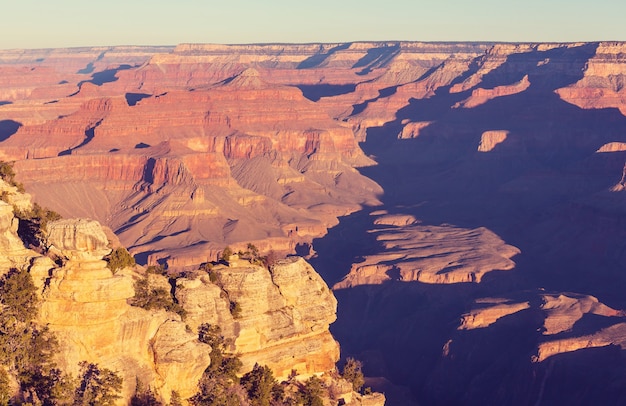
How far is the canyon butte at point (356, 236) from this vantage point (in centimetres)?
3825

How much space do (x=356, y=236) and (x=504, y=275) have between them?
95.5 ft

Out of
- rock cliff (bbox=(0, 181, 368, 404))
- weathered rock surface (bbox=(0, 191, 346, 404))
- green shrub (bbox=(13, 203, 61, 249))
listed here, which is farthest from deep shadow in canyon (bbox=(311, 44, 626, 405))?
green shrub (bbox=(13, 203, 61, 249))

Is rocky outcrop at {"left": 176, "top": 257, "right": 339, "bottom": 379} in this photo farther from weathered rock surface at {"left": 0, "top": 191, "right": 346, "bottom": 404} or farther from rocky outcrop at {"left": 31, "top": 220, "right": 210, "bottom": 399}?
rocky outcrop at {"left": 31, "top": 220, "right": 210, "bottom": 399}

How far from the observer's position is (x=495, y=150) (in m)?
197

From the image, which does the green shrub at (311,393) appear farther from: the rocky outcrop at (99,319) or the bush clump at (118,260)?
the bush clump at (118,260)

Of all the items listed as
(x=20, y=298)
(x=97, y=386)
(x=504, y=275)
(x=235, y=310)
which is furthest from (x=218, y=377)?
(x=504, y=275)

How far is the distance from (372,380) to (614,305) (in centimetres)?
3390

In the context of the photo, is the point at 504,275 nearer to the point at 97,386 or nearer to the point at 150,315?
the point at 150,315

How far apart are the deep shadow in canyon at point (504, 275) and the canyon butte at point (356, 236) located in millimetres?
274

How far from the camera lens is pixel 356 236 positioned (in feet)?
457

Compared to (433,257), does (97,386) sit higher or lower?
higher

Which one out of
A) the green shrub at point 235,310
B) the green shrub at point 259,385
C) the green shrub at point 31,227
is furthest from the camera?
the green shrub at point 31,227

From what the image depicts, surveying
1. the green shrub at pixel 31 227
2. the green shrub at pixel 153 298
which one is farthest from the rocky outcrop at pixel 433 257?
the green shrub at pixel 153 298

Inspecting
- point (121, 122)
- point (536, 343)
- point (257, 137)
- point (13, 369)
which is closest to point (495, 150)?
point (257, 137)
